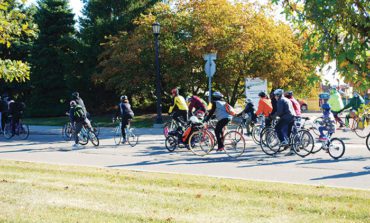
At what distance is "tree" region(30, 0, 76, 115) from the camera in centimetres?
3638

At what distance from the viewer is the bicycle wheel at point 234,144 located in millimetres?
13102

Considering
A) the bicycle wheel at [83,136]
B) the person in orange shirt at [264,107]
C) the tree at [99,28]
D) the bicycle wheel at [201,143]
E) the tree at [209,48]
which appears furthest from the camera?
the tree at [99,28]

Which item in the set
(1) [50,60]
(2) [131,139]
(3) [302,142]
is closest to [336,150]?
(3) [302,142]

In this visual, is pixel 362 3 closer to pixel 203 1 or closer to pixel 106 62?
pixel 203 1

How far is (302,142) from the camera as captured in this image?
12.8m

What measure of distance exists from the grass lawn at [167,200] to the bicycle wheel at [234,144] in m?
3.79

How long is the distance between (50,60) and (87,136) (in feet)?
72.2

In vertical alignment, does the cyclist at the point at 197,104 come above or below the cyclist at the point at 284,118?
above

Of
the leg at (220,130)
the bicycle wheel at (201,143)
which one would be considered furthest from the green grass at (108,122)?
the leg at (220,130)

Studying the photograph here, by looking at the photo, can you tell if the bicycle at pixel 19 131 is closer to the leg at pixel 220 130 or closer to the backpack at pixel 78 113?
the backpack at pixel 78 113

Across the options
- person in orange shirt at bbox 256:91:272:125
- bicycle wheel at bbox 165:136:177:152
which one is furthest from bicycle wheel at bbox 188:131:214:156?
person in orange shirt at bbox 256:91:272:125

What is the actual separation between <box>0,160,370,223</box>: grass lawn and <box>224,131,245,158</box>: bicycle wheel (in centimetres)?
379

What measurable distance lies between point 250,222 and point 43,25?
34.2 metres

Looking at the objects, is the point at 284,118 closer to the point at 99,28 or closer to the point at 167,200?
the point at 167,200
